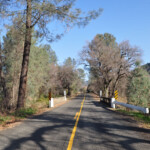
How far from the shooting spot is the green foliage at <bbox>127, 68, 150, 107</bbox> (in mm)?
27016

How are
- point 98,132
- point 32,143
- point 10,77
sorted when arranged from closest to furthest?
1. point 32,143
2. point 98,132
3. point 10,77

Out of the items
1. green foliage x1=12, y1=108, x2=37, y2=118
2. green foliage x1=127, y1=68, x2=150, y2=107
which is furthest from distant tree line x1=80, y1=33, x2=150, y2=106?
green foliage x1=12, y1=108, x2=37, y2=118

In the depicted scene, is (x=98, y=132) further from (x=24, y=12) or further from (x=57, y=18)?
(x=24, y=12)

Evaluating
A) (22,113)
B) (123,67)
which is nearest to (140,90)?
(123,67)

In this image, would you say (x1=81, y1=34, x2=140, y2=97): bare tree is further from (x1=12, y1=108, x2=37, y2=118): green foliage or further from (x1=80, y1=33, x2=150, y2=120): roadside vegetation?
(x1=12, y1=108, x2=37, y2=118): green foliage

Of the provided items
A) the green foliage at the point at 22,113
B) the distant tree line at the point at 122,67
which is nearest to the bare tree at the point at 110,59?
the distant tree line at the point at 122,67

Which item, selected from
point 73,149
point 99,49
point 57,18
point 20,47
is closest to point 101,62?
point 99,49

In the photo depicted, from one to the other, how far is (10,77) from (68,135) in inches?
580

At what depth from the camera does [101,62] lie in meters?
33.7

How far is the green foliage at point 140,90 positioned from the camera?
88.6 ft

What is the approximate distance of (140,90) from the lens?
2745cm

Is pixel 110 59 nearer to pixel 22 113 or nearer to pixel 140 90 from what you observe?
pixel 140 90

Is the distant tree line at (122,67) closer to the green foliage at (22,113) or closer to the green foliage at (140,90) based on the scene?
the green foliage at (140,90)

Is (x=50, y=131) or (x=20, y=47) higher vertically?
(x=20, y=47)
